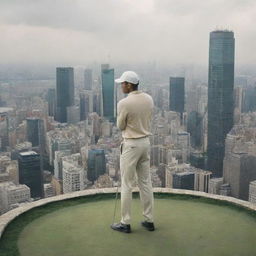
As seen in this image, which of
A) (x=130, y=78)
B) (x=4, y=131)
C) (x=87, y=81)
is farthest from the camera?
(x=87, y=81)

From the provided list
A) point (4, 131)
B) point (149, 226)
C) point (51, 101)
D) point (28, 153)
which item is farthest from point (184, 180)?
point (149, 226)

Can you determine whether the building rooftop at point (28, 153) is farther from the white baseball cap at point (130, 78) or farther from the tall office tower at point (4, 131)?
the white baseball cap at point (130, 78)

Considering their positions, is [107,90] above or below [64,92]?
above

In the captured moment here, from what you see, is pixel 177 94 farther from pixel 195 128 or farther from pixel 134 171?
pixel 134 171

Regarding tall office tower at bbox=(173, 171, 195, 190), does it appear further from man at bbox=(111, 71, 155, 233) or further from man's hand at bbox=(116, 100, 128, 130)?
man's hand at bbox=(116, 100, 128, 130)

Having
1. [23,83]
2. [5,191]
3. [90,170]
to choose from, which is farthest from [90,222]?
[90,170]

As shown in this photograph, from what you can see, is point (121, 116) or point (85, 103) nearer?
point (121, 116)
